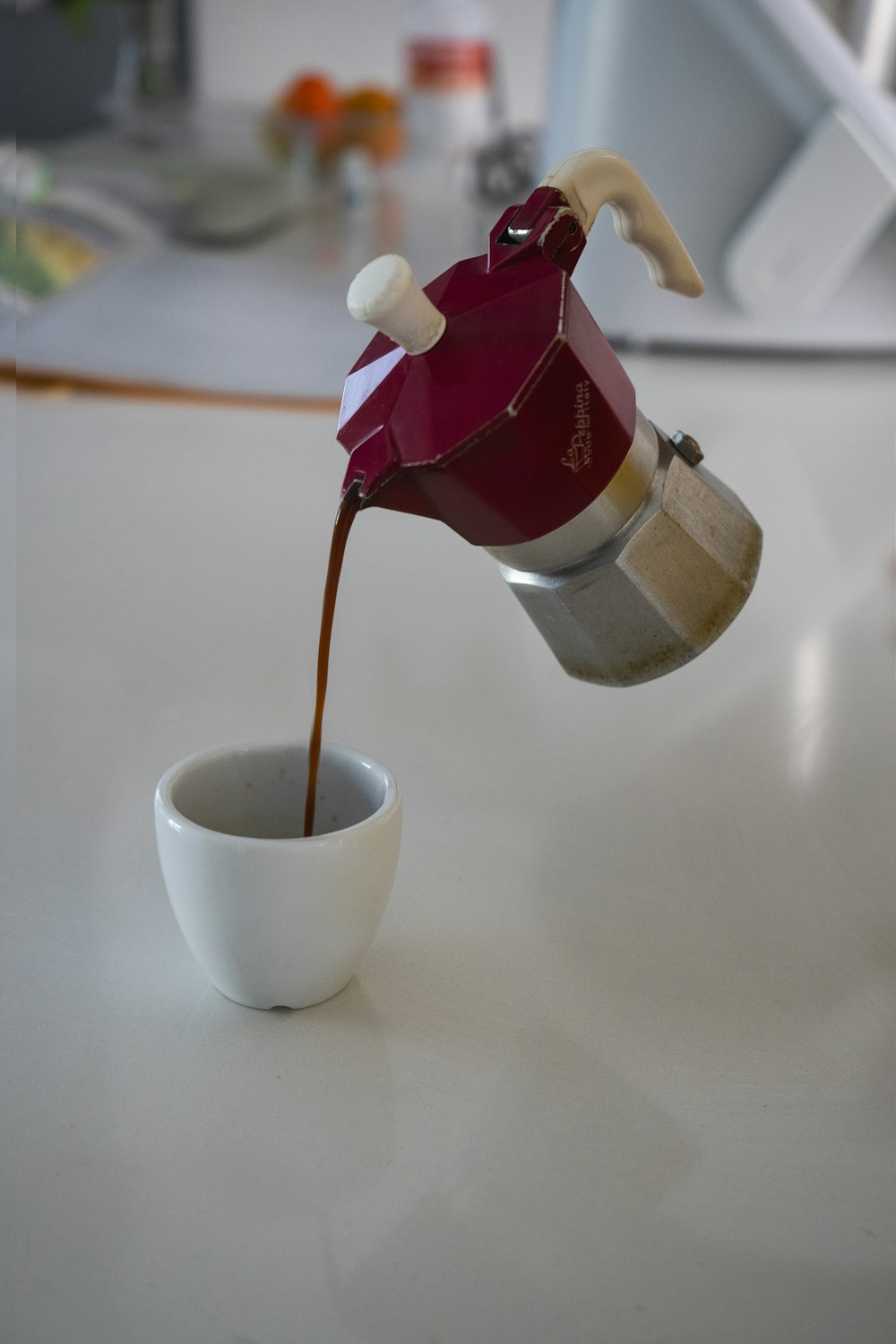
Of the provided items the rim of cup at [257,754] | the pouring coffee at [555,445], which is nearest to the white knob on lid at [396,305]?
the pouring coffee at [555,445]

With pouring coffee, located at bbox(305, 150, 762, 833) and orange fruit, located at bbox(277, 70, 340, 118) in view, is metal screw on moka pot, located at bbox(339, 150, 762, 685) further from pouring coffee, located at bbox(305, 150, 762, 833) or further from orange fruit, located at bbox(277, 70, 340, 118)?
orange fruit, located at bbox(277, 70, 340, 118)

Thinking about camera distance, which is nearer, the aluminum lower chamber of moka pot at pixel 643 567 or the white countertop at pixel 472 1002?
the white countertop at pixel 472 1002

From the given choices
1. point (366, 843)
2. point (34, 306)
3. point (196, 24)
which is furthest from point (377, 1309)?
point (196, 24)

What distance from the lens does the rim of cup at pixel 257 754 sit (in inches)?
15.7

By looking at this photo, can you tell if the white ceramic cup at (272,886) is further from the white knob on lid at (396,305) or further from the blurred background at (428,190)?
the blurred background at (428,190)

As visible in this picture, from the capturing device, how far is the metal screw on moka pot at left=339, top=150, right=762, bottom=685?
0.39 m

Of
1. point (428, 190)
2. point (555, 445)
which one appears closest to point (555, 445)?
point (555, 445)

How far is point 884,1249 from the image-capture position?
1.15 feet

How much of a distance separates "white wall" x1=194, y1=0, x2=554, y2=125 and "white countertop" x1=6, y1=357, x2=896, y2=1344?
2534mm

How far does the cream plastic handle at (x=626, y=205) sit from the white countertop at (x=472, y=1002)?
0.23 metres

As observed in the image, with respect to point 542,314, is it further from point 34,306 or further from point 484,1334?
point 34,306

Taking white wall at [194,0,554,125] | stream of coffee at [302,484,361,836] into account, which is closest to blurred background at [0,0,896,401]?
white wall at [194,0,554,125]

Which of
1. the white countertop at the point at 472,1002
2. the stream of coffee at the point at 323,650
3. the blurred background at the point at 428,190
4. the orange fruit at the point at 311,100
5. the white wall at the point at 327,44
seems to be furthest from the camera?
the white wall at the point at 327,44

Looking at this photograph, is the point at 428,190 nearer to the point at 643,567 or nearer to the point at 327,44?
the point at 327,44
